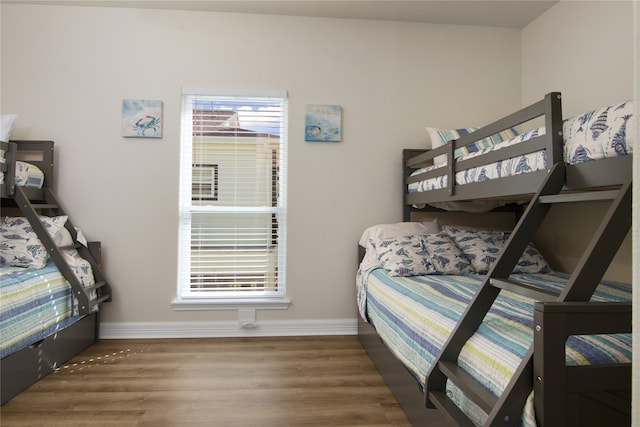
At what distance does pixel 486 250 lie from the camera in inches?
107

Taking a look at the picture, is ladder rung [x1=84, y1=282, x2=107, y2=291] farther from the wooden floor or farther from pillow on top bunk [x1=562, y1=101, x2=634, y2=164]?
pillow on top bunk [x1=562, y1=101, x2=634, y2=164]

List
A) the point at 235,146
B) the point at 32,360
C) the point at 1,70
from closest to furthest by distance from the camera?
the point at 32,360 → the point at 1,70 → the point at 235,146

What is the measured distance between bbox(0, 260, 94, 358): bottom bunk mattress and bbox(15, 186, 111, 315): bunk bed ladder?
0.05 meters

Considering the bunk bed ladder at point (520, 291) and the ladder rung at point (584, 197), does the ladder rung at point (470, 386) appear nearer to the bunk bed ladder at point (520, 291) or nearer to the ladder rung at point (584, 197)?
the bunk bed ladder at point (520, 291)

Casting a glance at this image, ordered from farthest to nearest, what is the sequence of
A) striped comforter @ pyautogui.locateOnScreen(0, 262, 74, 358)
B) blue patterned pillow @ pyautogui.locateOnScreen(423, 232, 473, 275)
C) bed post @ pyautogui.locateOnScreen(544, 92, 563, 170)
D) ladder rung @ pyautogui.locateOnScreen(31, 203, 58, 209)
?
ladder rung @ pyautogui.locateOnScreen(31, 203, 58, 209), blue patterned pillow @ pyautogui.locateOnScreen(423, 232, 473, 275), striped comforter @ pyautogui.locateOnScreen(0, 262, 74, 358), bed post @ pyautogui.locateOnScreen(544, 92, 563, 170)

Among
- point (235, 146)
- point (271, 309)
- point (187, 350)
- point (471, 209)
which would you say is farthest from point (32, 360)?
point (471, 209)

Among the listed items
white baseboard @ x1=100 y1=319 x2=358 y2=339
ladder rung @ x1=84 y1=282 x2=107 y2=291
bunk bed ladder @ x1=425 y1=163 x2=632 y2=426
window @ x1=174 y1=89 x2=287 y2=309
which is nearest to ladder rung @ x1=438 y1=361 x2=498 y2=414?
bunk bed ladder @ x1=425 y1=163 x2=632 y2=426

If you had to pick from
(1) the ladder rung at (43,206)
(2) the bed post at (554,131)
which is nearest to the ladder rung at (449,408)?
(2) the bed post at (554,131)

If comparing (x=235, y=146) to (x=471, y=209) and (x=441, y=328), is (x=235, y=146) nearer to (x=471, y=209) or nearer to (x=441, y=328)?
(x=471, y=209)

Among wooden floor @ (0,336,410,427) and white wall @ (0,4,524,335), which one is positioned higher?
white wall @ (0,4,524,335)

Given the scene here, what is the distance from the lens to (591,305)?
3.27 feet

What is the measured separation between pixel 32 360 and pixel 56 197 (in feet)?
4.22

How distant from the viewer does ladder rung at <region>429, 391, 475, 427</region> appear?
118 cm

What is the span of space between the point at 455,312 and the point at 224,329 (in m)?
2.02
